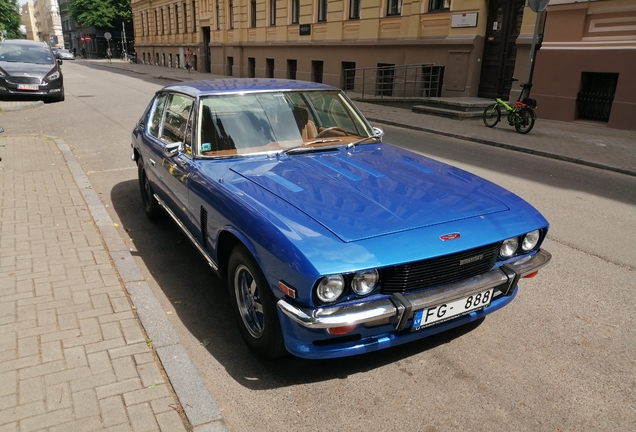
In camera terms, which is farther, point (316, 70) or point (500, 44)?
point (316, 70)

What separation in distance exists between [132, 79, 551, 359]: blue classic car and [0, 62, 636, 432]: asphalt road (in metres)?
0.32

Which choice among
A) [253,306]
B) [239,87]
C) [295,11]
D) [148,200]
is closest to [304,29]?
[295,11]

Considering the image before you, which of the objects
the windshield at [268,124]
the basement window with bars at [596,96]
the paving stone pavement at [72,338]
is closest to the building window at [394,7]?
the basement window with bars at [596,96]

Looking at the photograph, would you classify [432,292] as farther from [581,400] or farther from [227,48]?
[227,48]

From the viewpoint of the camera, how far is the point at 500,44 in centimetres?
1587

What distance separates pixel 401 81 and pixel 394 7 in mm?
3006

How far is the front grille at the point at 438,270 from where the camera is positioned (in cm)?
278

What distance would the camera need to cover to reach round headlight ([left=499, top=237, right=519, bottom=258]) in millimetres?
3250

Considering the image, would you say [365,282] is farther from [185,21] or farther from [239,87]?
[185,21]

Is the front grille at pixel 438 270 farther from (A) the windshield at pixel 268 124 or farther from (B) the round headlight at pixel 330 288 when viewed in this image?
(A) the windshield at pixel 268 124

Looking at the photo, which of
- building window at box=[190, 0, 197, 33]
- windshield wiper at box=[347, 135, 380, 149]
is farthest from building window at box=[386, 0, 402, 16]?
building window at box=[190, 0, 197, 33]

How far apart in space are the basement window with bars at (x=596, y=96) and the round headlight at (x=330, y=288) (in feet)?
42.7

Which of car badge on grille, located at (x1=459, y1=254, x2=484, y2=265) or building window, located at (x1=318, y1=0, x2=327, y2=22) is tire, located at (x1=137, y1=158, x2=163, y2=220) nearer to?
car badge on grille, located at (x1=459, y1=254, x2=484, y2=265)

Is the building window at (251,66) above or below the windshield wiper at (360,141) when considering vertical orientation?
below
